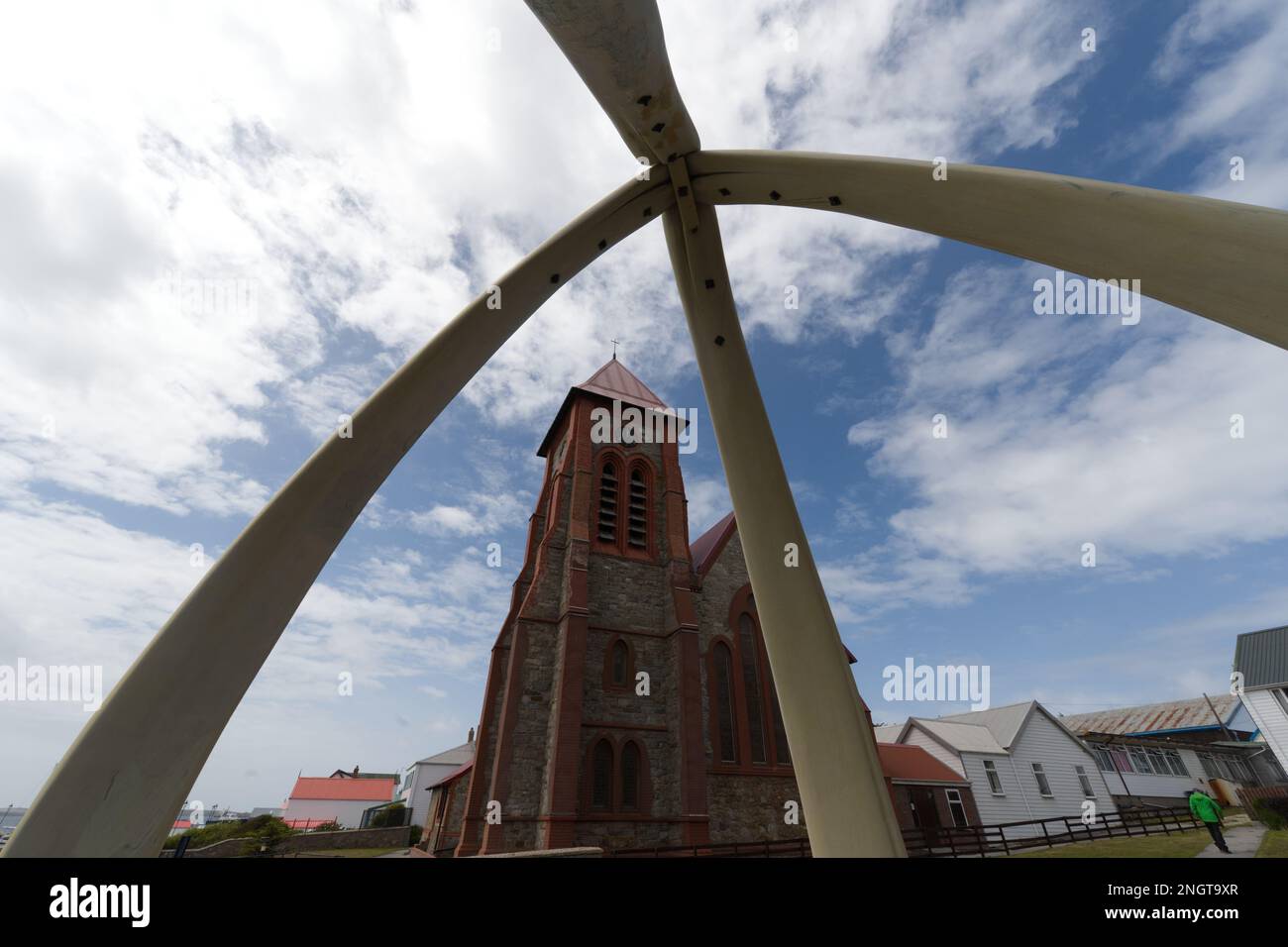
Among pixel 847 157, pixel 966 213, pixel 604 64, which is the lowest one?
pixel 966 213

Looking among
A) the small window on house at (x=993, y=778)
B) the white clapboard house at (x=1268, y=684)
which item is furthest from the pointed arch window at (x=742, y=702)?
the white clapboard house at (x=1268, y=684)

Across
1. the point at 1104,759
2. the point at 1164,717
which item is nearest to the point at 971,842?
the point at 1104,759

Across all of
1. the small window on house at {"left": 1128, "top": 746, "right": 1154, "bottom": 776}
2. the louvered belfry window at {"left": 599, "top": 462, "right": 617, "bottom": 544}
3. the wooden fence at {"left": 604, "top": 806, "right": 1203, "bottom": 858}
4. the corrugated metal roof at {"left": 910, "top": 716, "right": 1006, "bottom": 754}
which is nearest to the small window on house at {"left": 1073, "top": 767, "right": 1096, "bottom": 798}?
the wooden fence at {"left": 604, "top": 806, "right": 1203, "bottom": 858}

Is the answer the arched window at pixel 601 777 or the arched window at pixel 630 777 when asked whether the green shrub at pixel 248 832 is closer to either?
the arched window at pixel 601 777

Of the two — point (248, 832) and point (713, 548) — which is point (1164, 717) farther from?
point (248, 832)

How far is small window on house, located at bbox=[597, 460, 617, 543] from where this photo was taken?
19.7m

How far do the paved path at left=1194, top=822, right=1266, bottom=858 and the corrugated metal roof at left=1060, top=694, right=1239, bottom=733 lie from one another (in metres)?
32.8

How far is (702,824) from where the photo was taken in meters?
Result: 14.3

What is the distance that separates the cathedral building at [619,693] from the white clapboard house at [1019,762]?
1061 cm

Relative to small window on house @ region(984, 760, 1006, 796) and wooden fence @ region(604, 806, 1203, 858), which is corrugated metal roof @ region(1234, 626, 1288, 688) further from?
small window on house @ region(984, 760, 1006, 796)

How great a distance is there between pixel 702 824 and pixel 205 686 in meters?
14.4
